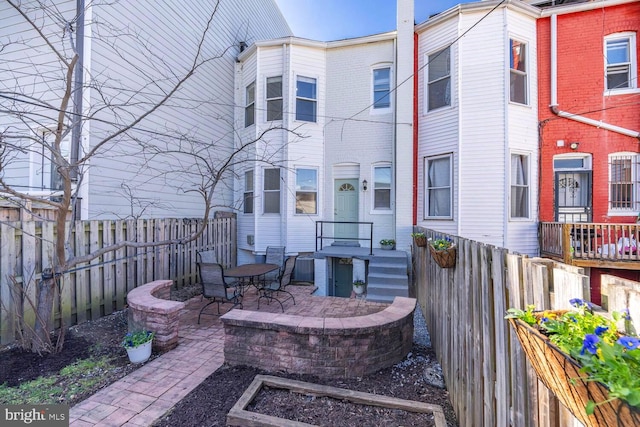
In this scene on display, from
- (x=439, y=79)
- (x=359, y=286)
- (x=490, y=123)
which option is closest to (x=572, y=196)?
(x=490, y=123)

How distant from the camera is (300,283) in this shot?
29.2 feet

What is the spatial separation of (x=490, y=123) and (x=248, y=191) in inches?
296

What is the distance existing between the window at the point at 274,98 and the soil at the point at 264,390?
7.38 meters

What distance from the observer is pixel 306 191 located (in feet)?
31.1

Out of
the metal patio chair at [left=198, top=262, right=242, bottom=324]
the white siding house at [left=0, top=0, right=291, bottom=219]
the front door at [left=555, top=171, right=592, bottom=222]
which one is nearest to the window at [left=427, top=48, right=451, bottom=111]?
the front door at [left=555, top=171, right=592, bottom=222]

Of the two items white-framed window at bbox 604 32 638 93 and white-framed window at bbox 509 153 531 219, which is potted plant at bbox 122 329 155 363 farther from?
white-framed window at bbox 604 32 638 93

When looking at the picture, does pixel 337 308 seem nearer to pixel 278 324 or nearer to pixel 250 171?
pixel 278 324

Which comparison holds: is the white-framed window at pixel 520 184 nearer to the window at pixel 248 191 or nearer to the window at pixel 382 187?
the window at pixel 382 187

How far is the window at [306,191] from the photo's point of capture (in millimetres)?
9406

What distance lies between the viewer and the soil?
2.74 m

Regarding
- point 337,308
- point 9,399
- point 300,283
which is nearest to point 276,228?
point 300,283

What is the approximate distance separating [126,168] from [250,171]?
376 cm

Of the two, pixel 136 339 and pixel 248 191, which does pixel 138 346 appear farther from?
pixel 248 191

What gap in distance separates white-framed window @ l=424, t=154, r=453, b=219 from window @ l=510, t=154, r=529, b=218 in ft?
5.40
